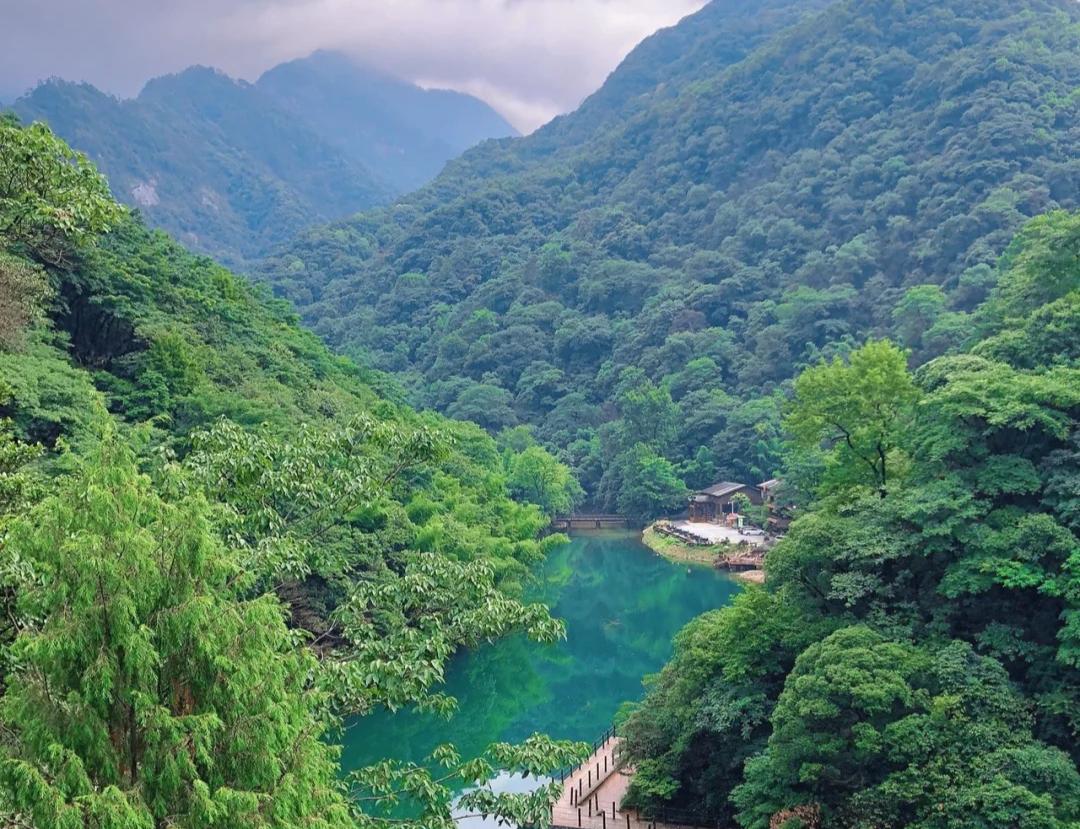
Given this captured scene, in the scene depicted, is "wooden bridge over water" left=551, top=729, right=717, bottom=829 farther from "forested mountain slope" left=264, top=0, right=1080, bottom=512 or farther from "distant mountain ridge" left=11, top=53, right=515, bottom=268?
"distant mountain ridge" left=11, top=53, right=515, bottom=268

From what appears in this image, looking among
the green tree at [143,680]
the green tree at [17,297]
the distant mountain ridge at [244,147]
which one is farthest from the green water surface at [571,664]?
the distant mountain ridge at [244,147]

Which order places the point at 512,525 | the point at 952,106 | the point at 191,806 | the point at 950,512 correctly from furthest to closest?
the point at 952,106 < the point at 512,525 < the point at 950,512 < the point at 191,806

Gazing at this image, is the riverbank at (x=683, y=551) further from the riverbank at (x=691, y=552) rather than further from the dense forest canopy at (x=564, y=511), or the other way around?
the dense forest canopy at (x=564, y=511)

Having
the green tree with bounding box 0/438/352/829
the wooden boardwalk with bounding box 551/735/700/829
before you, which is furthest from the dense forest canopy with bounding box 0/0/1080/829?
the wooden boardwalk with bounding box 551/735/700/829

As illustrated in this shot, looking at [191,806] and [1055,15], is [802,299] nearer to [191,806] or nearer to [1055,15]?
[1055,15]

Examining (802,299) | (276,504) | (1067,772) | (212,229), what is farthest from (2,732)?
(212,229)

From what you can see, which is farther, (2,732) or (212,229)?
(212,229)
